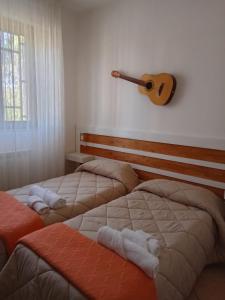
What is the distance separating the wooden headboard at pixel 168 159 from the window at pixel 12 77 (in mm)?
1029

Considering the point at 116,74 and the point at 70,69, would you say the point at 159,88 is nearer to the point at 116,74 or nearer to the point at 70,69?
the point at 116,74

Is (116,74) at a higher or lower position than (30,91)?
higher

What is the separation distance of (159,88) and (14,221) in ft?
5.89

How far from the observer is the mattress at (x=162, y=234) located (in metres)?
1.23

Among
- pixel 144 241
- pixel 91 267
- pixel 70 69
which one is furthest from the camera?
pixel 70 69

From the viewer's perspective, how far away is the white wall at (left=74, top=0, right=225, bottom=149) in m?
2.15

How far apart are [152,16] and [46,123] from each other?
1.68 meters

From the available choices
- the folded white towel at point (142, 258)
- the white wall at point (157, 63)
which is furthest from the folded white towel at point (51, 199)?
the white wall at point (157, 63)

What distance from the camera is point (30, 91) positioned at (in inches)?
106

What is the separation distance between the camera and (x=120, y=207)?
1.93 m

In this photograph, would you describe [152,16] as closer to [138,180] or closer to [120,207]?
[138,180]

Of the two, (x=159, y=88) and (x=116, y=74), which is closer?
(x=159, y=88)

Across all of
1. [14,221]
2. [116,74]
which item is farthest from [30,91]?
[14,221]

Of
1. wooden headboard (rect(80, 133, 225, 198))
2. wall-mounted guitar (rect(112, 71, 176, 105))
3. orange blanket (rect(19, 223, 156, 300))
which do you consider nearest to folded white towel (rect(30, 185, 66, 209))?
orange blanket (rect(19, 223, 156, 300))
